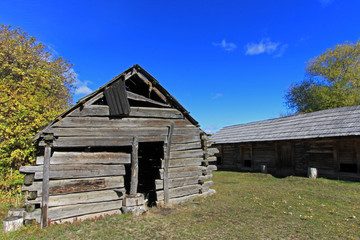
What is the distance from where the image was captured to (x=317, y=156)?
53.3 ft

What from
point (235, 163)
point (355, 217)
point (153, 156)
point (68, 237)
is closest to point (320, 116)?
point (235, 163)

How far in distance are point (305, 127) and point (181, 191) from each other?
14.3 metres

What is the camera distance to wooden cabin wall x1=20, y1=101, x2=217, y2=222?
656 centimetres

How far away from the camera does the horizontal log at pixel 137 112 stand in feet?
23.8

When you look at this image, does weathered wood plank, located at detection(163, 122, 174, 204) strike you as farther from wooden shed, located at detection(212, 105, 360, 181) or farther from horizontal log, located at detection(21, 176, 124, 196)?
wooden shed, located at detection(212, 105, 360, 181)

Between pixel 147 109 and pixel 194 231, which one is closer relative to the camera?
pixel 194 231

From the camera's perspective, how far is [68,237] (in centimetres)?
567

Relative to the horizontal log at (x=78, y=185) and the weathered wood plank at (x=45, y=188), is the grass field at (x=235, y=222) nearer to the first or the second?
the weathered wood plank at (x=45, y=188)

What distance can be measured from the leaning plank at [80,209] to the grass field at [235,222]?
1.08ft

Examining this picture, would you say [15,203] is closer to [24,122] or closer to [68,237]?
[24,122]

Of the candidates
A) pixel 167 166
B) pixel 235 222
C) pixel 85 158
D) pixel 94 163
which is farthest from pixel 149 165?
pixel 235 222

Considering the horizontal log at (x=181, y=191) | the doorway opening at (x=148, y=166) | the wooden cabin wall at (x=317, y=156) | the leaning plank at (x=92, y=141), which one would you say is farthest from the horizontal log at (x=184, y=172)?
the wooden cabin wall at (x=317, y=156)

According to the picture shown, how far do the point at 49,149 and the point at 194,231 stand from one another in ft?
16.9

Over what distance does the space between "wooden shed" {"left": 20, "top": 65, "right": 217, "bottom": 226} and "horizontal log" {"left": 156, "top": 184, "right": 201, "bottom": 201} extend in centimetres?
4
